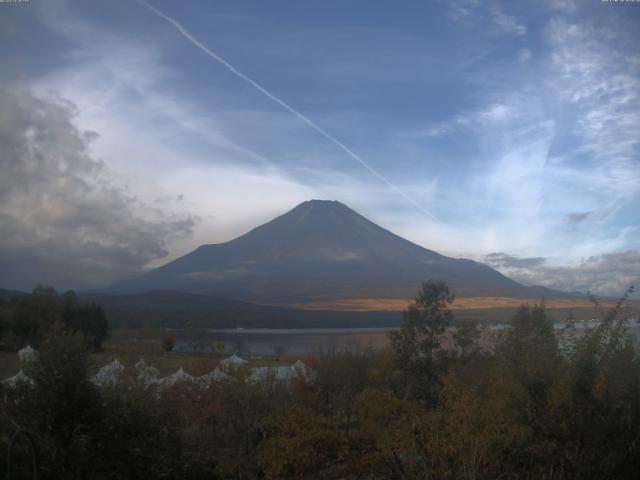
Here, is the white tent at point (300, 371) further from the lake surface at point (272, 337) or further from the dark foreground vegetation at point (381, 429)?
the lake surface at point (272, 337)

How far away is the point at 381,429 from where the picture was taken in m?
11.2

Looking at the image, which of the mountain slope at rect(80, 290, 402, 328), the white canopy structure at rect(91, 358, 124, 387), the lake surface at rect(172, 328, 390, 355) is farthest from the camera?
the mountain slope at rect(80, 290, 402, 328)

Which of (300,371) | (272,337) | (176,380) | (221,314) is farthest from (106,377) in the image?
(221,314)

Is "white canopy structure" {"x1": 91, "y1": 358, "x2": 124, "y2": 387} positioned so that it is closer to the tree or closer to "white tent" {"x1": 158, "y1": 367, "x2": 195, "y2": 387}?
"white tent" {"x1": 158, "y1": 367, "x2": 195, "y2": 387}

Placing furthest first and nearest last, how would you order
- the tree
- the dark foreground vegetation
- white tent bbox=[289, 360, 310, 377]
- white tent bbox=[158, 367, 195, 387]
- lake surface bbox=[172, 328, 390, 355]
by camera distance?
lake surface bbox=[172, 328, 390, 355] < the tree < white tent bbox=[289, 360, 310, 377] < white tent bbox=[158, 367, 195, 387] < the dark foreground vegetation

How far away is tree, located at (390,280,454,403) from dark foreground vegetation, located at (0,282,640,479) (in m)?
9.14

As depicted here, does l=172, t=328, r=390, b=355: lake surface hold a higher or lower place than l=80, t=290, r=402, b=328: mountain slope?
lower

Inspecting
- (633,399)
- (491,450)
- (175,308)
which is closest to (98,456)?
(491,450)

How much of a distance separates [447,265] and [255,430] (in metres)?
118

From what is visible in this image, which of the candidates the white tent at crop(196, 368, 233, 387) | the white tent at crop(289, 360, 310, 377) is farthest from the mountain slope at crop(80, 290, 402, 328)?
the white tent at crop(196, 368, 233, 387)

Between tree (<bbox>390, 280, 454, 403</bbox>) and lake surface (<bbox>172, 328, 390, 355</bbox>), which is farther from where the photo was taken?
lake surface (<bbox>172, 328, 390, 355</bbox>)

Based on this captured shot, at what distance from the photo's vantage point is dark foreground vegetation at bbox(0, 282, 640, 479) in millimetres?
7750

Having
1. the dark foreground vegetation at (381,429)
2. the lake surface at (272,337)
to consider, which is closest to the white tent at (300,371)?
the dark foreground vegetation at (381,429)

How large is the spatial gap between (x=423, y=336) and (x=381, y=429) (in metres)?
11.2
